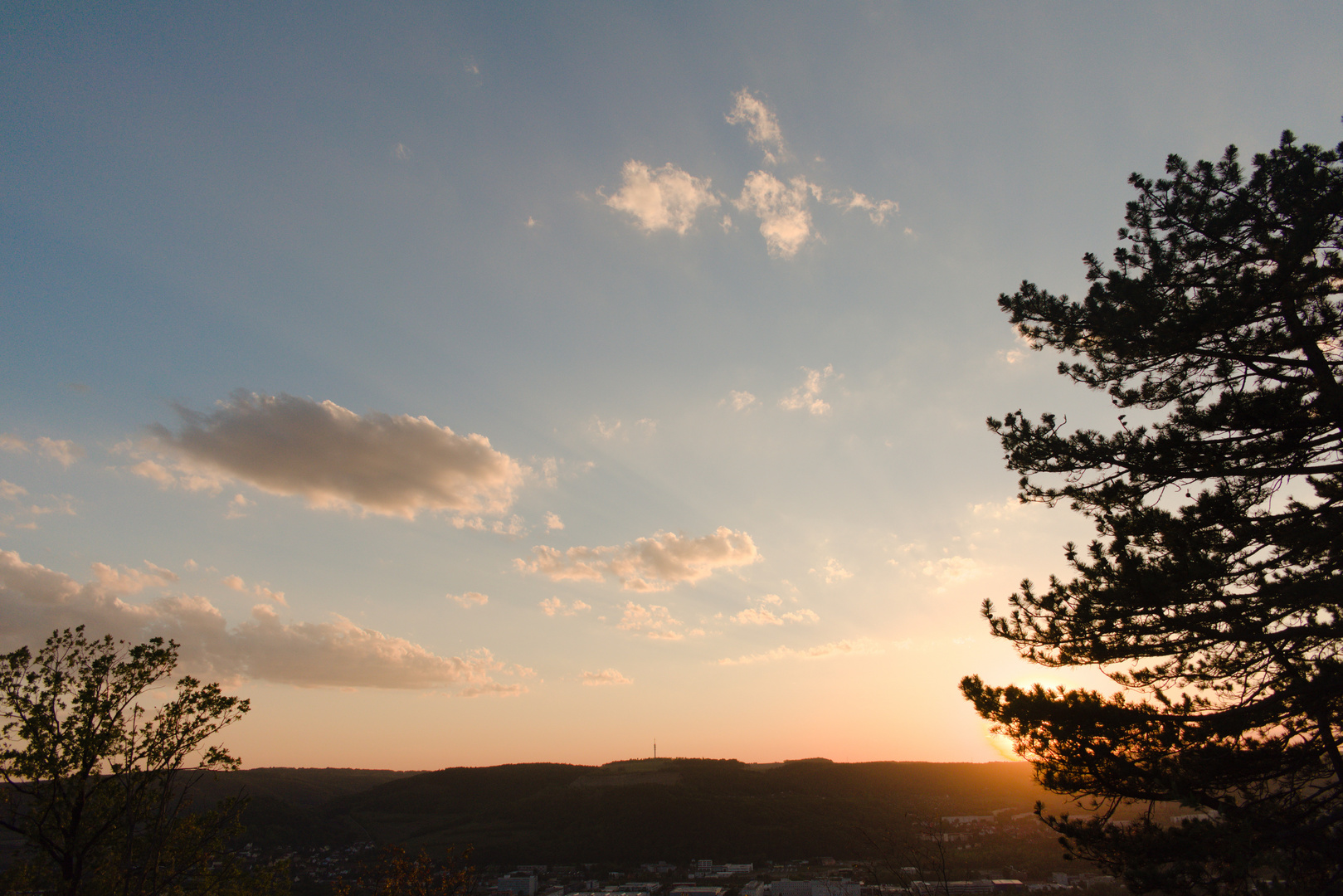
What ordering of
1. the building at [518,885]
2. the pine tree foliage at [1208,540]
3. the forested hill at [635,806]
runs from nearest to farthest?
1. the pine tree foliage at [1208,540]
2. the building at [518,885]
3. the forested hill at [635,806]

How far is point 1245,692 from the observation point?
9.28m

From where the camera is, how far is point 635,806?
10956 cm

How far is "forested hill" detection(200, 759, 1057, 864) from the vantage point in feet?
307

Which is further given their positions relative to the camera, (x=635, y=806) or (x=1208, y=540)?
(x=635, y=806)

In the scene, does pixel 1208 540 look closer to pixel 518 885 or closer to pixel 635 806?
pixel 518 885

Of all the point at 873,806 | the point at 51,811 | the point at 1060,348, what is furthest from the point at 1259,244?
the point at 873,806

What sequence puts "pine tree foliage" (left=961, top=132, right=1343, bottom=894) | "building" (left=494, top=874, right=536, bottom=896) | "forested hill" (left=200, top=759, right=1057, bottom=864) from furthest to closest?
"forested hill" (left=200, top=759, right=1057, bottom=864) < "building" (left=494, top=874, right=536, bottom=896) < "pine tree foliage" (left=961, top=132, right=1343, bottom=894)

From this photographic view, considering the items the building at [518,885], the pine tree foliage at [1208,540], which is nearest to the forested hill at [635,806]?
the building at [518,885]

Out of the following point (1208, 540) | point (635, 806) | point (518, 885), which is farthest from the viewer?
point (635, 806)

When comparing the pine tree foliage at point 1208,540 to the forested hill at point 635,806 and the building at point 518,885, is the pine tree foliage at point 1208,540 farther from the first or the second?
the forested hill at point 635,806

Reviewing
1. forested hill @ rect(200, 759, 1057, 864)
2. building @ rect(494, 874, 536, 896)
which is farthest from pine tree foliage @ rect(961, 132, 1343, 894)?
forested hill @ rect(200, 759, 1057, 864)

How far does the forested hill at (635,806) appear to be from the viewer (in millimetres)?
93688

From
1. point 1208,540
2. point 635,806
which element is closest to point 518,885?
point 635,806

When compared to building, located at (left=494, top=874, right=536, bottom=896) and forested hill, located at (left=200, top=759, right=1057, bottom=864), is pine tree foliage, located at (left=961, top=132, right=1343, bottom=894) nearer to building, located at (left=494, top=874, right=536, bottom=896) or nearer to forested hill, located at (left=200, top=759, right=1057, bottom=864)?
building, located at (left=494, top=874, right=536, bottom=896)
